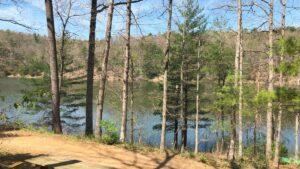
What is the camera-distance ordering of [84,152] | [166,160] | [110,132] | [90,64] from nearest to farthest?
[84,152] → [166,160] → [110,132] → [90,64]

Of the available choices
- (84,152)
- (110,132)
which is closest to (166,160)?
(110,132)

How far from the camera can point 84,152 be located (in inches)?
424

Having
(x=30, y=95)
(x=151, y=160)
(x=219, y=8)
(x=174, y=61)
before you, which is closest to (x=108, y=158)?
(x=151, y=160)

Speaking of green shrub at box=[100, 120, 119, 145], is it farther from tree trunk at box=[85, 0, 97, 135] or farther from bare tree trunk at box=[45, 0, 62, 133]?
bare tree trunk at box=[45, 0, 62, 133]

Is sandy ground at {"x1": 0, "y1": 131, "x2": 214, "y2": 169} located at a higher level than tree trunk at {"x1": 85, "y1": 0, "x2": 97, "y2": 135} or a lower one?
lower

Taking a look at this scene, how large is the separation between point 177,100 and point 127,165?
2256cm

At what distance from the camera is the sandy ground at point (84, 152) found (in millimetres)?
10039

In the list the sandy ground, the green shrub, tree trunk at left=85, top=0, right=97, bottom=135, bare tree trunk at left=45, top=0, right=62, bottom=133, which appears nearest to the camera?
the sandy ground

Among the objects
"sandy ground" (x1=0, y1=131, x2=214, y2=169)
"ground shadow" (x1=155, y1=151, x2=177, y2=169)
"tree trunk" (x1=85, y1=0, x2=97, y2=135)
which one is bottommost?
"ground shadow" (x1=155, y1=151, x2=177, y2=169)

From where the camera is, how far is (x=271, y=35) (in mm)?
14508

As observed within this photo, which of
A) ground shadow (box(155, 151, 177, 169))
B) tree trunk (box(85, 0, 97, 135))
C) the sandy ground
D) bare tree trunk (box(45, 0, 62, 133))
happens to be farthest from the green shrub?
bare tree trunk (box(45, 0, 62, 133))

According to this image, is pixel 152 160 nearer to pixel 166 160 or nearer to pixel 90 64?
pixel 166 160

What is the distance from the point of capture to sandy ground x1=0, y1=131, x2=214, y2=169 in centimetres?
1004

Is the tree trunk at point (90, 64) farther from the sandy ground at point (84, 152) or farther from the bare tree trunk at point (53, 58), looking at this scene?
the sandy ground at point (84, 152)
